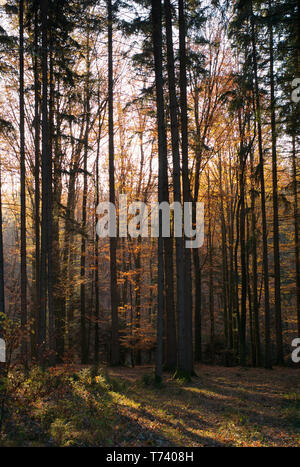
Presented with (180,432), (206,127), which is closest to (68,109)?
(206,127)

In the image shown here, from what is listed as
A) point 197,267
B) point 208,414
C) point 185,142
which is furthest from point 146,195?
point 208,414

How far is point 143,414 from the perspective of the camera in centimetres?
723

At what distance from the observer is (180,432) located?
628 cm

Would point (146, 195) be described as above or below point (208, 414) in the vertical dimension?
above

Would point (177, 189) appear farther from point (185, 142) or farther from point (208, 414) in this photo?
point (208, 414)

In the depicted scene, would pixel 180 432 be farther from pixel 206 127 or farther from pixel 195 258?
pixel 206 127

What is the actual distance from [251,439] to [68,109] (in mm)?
15930

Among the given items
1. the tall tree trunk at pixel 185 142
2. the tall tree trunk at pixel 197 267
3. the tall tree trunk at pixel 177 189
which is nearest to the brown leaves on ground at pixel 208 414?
the tall tree trunk at pixel 177 189

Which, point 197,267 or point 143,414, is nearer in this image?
point 143,414

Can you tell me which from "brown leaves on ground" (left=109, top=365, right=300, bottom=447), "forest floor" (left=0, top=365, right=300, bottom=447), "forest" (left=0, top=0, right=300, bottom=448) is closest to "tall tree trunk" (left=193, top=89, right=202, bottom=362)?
"forest" (left=0, top=0, right=300, bottom=448)

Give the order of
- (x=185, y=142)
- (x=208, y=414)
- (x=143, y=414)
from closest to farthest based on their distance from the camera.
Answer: (x=143, y=414), (x=208, y=414), (x=185, y=142)

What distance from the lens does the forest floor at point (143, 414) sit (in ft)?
17.9

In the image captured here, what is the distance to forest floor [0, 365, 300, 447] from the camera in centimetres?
544

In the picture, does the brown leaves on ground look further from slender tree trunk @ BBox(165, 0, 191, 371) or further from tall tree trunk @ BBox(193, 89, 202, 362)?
tall tree trunk @ BBox(193, 89, 202, 362)
